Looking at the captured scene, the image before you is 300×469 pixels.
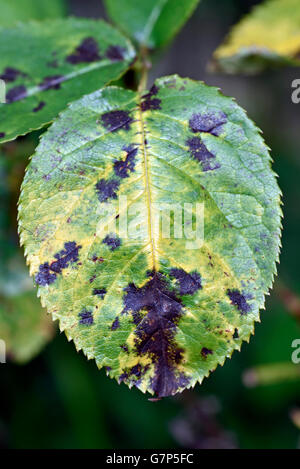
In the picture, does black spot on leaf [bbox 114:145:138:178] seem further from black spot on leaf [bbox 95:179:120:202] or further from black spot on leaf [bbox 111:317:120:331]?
black spot on leaf [bbox 111:317:120:331]

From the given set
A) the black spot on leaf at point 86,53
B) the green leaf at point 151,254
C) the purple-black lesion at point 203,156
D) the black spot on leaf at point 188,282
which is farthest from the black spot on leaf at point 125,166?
the black spot on leaf at point 86,53

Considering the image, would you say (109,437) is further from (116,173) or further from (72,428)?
(116,173)

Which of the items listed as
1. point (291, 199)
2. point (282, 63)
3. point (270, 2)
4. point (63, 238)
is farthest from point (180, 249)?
point (291, 199)

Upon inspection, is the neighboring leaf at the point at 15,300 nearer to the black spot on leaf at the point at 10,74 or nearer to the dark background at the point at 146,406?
the dark background at the point at 146,406

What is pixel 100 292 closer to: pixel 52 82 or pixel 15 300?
pixel 52 82

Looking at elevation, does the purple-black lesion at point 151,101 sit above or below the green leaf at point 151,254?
above

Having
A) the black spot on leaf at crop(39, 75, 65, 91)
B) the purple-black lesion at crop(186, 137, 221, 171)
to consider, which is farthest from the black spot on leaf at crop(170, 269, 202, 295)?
the black spot on leaf at crop(39, 75, 65, 91)
